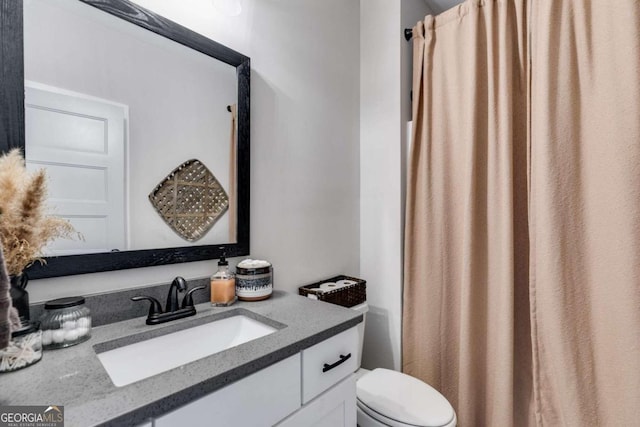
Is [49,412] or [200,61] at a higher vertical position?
[200,61]

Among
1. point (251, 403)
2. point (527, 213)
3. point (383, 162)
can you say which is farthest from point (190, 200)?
point (527, 213)

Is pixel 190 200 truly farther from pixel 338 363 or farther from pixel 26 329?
pixel 338 363

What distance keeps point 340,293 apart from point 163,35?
1.32 m

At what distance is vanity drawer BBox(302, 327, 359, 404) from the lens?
82cm

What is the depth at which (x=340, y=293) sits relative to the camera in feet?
5.01

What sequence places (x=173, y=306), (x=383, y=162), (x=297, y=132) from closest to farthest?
(x=173, y=306), (x=297, y=132), (x=383, y=162)

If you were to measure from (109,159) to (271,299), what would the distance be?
74 centimetres

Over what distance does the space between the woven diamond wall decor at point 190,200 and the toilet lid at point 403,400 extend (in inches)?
39.3

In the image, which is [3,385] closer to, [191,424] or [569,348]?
[191,424]

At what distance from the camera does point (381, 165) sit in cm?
184

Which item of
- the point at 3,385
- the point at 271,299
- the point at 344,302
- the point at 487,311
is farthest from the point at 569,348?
the point at 3,385

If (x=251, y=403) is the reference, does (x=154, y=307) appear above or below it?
above

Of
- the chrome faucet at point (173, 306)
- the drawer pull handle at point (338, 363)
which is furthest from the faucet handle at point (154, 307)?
the drawer pull handle at point (338, 363)

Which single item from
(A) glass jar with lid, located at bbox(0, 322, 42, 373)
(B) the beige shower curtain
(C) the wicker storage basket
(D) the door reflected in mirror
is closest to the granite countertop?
(A) glass jar with lid, located at bbox(0, 322, 42, 373)
